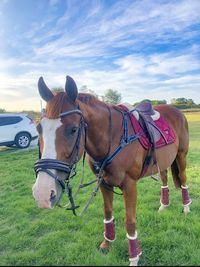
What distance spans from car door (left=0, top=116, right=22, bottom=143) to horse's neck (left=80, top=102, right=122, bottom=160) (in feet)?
35.4

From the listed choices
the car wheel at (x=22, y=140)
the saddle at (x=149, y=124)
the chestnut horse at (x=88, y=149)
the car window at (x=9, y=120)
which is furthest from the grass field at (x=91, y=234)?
the car window at (x=9, y=120)

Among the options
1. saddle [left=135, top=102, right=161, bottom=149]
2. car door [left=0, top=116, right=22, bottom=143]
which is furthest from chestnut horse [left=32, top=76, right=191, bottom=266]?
car door [left=0, top=116, right=22, bottom=143]

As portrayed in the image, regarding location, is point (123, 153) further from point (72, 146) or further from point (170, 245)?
point (170, 245)

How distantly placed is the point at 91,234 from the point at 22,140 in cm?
1018

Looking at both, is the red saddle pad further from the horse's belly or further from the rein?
the rein

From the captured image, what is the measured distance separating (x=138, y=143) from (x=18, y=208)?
3.03 meters

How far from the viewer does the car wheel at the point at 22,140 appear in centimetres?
1316

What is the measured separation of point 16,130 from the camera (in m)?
13.1

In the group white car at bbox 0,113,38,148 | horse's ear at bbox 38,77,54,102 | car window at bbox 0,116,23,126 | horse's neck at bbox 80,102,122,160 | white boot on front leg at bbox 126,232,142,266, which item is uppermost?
horse's ear at bbox 38,77,54,102

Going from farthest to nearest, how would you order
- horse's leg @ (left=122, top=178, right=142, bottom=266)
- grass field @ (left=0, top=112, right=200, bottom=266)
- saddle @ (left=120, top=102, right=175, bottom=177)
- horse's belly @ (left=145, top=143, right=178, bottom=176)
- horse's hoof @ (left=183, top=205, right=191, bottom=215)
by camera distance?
horse's hoof @ (left=183, top=205, right=191, bottom=215) < horse's belly @ (left=145, top=143, right=178, bottom=176) < saddle @ (left=120, top=102, right=175, bottom=177) < grass field @ (left=0, top=112, right=200, bottom=266) < horse's leg @ (left=122, top=178, right=142, bottom=266)

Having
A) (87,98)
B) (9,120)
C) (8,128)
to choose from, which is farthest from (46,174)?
(9,120)

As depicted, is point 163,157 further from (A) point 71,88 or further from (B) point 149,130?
(A) point 71,88

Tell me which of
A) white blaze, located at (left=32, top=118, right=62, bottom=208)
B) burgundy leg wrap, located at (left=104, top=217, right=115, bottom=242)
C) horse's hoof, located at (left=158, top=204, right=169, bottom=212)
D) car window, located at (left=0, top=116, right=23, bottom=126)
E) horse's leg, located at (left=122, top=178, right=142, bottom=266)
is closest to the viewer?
white blaze, located at (left=32, top=118, right=62, bottom=208)

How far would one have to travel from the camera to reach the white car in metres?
12.9
